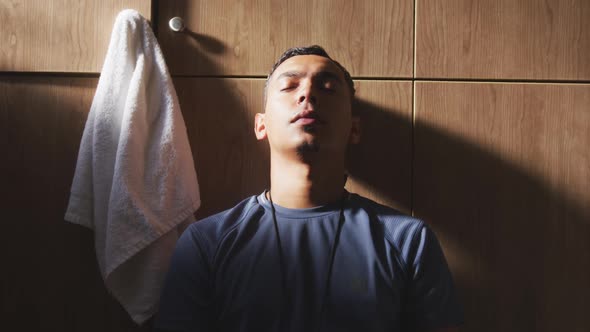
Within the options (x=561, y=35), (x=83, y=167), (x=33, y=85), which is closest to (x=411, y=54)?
(x=561, y=35)

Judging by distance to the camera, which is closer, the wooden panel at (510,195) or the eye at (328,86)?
the eye at (328,86)

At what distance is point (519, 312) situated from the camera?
Result: 1.15 metres

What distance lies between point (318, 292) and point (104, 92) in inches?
30.3

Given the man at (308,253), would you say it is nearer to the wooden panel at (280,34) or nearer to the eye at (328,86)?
Answer: the eye at (328,86)

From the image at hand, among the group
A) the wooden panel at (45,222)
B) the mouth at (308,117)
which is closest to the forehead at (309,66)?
the mouth at (308,117)

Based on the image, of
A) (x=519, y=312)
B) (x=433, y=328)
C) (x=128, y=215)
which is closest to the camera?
(x=433, y=328)

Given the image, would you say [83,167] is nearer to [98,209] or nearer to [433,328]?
[98,209]

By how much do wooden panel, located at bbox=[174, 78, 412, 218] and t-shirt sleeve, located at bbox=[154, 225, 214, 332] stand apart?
250 mm

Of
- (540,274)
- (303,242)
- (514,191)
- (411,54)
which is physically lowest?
(540,274)

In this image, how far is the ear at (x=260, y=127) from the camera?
1136mm

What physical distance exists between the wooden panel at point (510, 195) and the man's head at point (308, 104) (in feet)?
0.97

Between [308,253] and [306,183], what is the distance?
7.0 inches

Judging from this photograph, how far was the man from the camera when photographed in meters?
0.90

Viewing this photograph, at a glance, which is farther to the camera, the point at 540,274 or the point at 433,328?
the point at 540,274
